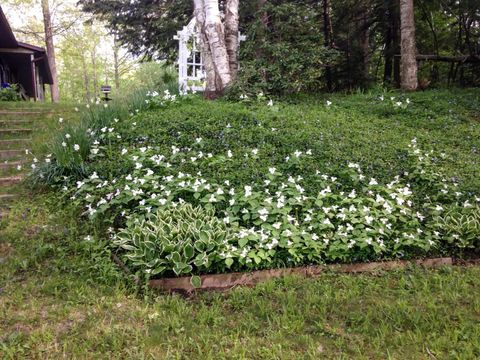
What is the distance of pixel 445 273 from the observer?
3.37 meters

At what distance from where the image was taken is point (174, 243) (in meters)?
3.22

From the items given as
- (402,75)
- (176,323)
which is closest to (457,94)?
(402,75)

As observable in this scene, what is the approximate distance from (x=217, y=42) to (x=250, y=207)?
4.71m

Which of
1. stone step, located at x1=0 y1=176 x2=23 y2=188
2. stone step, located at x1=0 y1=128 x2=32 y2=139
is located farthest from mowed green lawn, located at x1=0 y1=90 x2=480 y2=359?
stone step, located at x1=0 y1=128 x2=32 y2=139

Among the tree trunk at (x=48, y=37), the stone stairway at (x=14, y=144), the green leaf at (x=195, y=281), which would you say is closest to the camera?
the green leaf at (x=195, y=281)

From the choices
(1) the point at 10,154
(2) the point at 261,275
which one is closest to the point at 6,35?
(1) the point at 10,154

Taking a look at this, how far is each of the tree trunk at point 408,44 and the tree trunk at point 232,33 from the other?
369 centimetres

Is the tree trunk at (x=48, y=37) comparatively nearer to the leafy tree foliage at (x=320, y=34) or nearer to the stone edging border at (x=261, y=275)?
the leafy tree foliage at (x=320, y=34)

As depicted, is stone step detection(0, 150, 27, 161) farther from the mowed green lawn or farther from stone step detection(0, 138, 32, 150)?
the mowed green lawn

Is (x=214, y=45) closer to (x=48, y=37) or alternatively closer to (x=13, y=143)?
(x=13, y=143)

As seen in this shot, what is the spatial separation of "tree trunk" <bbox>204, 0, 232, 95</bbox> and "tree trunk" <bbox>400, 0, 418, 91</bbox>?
399cm

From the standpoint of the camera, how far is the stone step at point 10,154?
5.75 meters

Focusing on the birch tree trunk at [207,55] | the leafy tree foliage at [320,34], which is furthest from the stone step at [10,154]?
the leafy tree foliage at [320,34]

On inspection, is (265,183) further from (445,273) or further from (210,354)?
(210,354)
